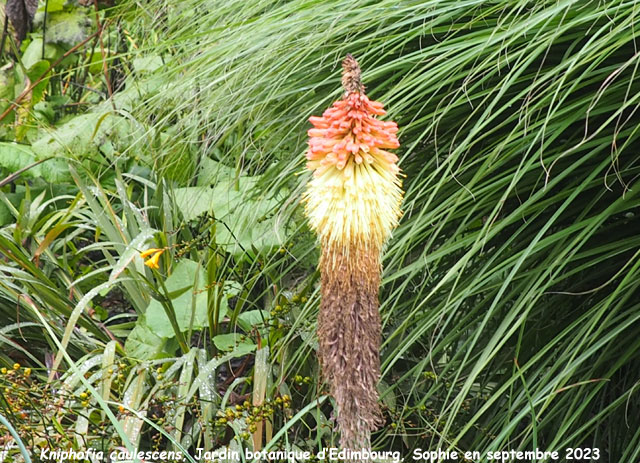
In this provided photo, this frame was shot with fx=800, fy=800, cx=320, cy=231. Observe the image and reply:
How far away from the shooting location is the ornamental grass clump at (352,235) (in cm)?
120

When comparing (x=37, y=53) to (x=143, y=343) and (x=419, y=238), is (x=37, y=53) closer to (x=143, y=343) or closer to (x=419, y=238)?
(x=143, y=343)

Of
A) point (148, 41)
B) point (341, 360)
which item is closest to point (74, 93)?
point (148, 41)

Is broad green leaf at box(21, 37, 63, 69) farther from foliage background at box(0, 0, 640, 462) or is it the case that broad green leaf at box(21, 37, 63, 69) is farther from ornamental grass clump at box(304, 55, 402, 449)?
ornamental grass clump at box(304, 55, 402, 449)

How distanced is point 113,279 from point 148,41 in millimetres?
929

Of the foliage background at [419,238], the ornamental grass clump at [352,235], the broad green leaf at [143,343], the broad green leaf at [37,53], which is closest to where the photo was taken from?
the ornamental grass clump at [352,235]

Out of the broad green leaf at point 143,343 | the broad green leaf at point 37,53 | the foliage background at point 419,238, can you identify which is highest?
the broad green leaf at point 37,53

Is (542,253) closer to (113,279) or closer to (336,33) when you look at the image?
(336,33)

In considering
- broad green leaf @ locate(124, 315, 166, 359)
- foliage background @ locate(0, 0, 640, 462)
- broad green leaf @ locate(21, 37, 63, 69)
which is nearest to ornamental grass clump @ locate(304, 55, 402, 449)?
foliage background @ locate(0, 0, 640, 462)

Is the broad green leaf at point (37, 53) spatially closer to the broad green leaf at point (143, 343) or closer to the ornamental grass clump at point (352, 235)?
the broad green leaf at point (143, 343)

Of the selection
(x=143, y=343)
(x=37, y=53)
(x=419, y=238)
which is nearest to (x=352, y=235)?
(x=419, y=238)

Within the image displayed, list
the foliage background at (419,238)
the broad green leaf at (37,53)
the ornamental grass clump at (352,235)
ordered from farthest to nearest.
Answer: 1. the broad green leaf at (37,53)
2. the foliage background at (419,238)
3. the ornamental grass clump at (352,235)

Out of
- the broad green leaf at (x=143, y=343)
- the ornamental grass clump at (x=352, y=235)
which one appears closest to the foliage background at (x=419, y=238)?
the broad green leaf at (x=143, y=343)

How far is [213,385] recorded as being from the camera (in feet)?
6.94

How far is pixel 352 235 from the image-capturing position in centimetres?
121
